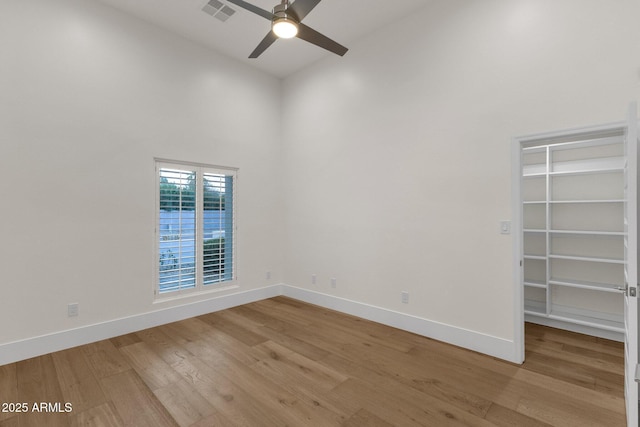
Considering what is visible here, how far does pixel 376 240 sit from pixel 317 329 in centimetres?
134

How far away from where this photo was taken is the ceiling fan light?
7.62 feet

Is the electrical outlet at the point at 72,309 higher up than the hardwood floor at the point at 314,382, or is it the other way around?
the electrical outlet at the point at 72,309

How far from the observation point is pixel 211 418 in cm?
206

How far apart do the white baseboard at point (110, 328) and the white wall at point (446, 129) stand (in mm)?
1351

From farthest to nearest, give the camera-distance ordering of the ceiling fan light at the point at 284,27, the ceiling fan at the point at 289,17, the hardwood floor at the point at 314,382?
the ceiling fan light at the point at 284,27 → the ceiling fan at the point at 289,17 → the hardwood floor at the point at 314,382

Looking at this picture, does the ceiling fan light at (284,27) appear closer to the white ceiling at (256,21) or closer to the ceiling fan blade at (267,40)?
the ceiling fan blade at (267,40)

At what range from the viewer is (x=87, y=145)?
3.33 metres

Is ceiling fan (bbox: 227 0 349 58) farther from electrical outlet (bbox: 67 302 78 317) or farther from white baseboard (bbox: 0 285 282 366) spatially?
white baseboard (bbox: 0 285 282 366)

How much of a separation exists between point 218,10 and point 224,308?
390cm

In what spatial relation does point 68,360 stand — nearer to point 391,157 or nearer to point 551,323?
point 391,157

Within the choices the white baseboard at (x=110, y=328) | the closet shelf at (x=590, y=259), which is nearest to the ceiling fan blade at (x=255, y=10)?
the white baseboard at (x=110, y=328)

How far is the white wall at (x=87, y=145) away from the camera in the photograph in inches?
115

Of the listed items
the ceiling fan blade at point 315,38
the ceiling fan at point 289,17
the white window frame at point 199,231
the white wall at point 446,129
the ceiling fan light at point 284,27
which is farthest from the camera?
the white window frame at point 199,231

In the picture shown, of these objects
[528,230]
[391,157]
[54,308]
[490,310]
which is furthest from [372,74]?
[54,308]
